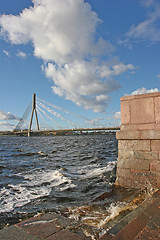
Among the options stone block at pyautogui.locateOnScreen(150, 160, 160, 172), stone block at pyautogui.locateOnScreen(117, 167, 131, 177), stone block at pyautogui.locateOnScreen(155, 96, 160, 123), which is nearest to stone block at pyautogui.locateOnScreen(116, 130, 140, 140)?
stone block at pyautogui.locateOnScreen(155, 96, 160, 123)

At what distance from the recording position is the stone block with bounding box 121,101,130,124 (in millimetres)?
5055

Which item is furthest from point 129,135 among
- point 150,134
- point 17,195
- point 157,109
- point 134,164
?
point 17,195

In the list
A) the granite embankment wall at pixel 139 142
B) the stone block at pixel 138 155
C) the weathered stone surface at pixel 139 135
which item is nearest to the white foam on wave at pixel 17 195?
the granite embankment wall at pixel 139 142

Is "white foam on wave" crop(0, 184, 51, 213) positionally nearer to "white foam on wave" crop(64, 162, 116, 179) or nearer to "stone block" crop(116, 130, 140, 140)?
"white foam on wave" crop(64, 162, 116, 179)

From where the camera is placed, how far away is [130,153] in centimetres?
494

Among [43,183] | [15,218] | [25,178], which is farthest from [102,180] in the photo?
[15,218]

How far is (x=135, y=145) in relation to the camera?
4.87m

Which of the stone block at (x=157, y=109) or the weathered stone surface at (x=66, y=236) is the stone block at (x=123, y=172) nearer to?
the stone block at (x=157, y=109)

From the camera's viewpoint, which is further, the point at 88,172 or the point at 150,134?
the point at 88,172

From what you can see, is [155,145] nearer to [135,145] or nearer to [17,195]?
[135,145]

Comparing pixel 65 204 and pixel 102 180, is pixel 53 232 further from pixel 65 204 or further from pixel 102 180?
pixel 102 180

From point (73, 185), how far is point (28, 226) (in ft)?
11.8

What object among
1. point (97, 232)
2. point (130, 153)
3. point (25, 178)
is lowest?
point (25, 178)

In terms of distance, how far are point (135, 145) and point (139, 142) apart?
0.14 m
